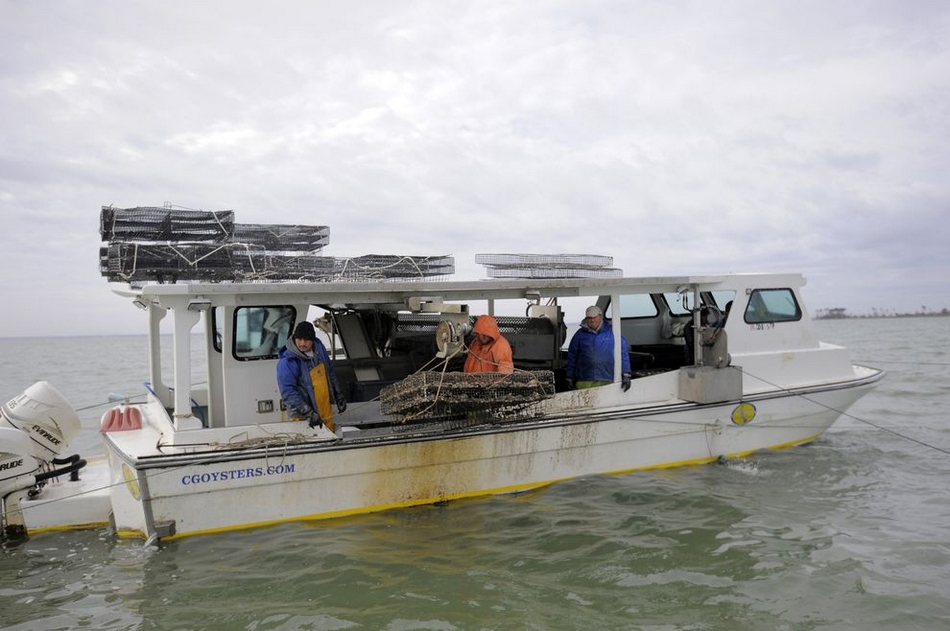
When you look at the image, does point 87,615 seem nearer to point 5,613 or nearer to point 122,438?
point 5,613

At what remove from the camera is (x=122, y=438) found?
6.83 metres

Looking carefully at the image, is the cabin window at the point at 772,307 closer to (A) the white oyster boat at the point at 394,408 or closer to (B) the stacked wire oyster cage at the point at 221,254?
(A) the white oyster boat at the point at 394,408

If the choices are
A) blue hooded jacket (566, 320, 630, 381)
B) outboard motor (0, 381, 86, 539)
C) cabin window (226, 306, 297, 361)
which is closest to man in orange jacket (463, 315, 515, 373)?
blue hooded jacket (566, 320, 630, 381)

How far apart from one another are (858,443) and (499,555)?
6.79 meters

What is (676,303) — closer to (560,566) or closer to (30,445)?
(560,566)

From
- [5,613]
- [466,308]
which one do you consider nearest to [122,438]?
[5,613]

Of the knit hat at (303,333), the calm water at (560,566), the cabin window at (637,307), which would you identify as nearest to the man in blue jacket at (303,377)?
the knit hat at (303,333)

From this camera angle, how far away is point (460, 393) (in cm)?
640

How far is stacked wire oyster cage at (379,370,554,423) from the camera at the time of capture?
6246mm

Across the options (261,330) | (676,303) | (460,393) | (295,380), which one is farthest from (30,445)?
(676,303)

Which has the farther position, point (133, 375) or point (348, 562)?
point (133, 375)

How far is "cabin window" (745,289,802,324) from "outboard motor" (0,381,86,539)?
7.91 m

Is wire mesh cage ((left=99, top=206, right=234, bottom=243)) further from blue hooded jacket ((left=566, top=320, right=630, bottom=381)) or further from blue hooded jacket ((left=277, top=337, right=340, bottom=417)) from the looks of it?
blue hooded jacket ((left=566, top=320, right=630, bottom=381))

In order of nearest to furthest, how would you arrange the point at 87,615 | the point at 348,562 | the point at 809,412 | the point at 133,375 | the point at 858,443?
the point at 87,615 → the point at 348,562 → the point at 809,412 → the point at 858,443 → the point at 133,375
